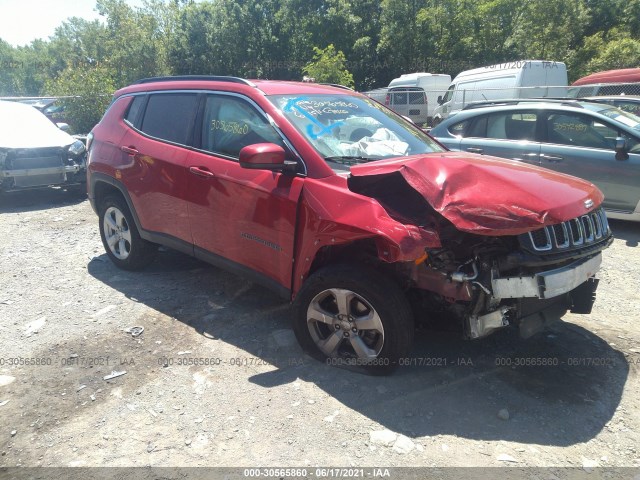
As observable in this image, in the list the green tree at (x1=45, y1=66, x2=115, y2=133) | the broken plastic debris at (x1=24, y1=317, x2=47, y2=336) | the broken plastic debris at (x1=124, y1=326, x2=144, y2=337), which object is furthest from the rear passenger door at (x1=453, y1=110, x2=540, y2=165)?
the green tree at (x1=45, y1=66, x2=115, y2=133)

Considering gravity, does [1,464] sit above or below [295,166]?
below

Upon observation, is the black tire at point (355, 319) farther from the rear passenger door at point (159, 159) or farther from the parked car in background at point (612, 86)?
the parked car in background at point (612, 86)

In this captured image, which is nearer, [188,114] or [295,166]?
[295,166]

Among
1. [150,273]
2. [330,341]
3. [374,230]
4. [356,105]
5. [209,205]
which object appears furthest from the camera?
[150,273]

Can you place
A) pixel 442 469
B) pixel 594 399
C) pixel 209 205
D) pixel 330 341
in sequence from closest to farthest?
pixel 442 469
pixel 594 399
pixel 330 341
pixel 209 205

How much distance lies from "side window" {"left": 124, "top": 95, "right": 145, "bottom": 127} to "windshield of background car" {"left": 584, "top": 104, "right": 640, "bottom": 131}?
18.4 ft

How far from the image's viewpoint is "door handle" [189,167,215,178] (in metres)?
3.90

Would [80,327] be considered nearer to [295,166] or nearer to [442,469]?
[295,166]

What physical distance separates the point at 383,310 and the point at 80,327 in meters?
2.58

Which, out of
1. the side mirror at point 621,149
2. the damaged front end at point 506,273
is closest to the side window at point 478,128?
the side mirror at point 621,149

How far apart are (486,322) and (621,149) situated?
4509 millimetres

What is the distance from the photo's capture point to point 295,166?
3385mm

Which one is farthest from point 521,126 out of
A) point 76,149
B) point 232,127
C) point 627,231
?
point 76,149

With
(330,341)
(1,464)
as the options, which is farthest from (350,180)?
(1,464)
